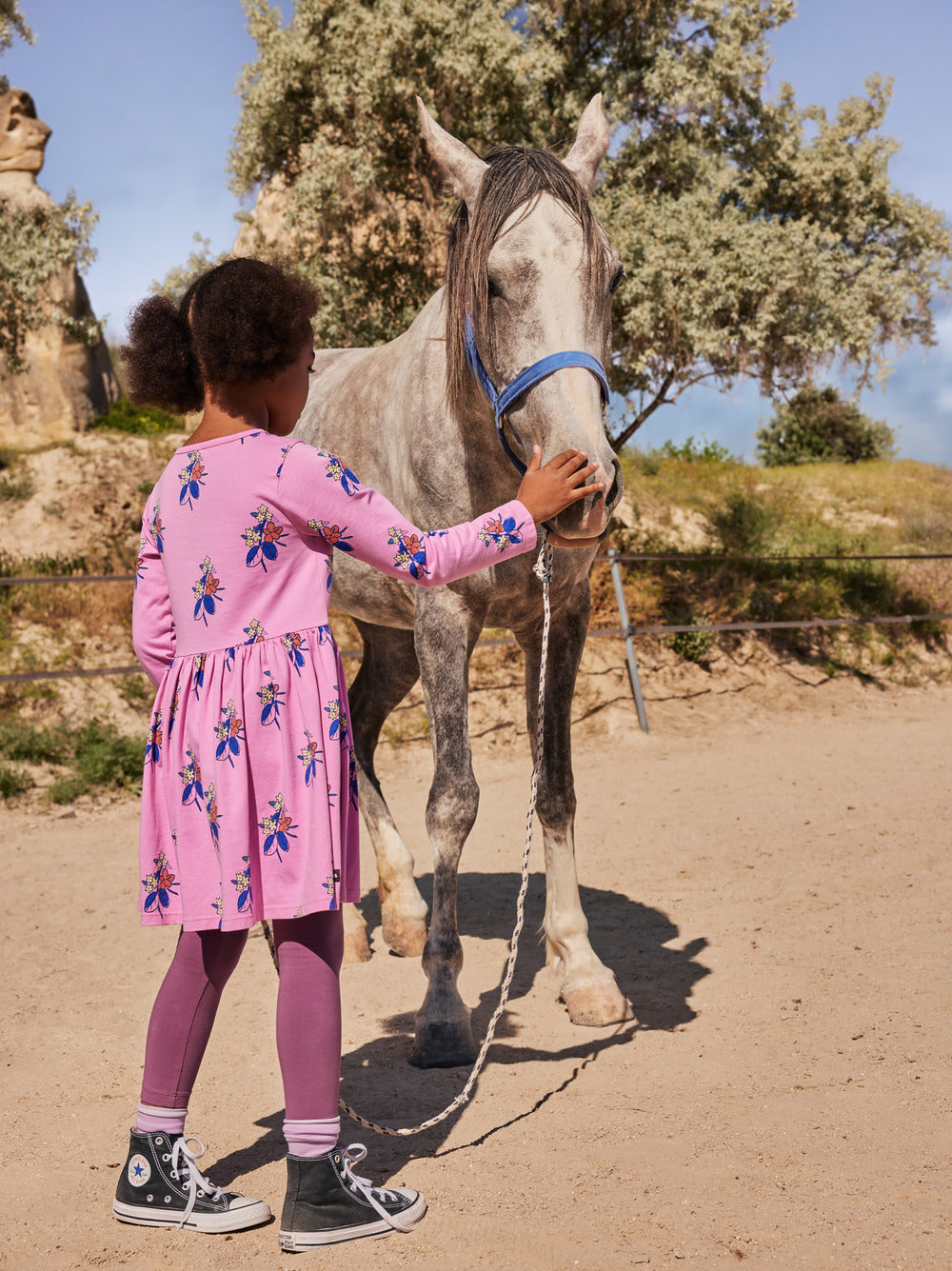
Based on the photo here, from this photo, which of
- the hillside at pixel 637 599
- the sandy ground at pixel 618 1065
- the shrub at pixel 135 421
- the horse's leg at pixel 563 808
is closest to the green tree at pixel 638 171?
the hillside at pixel 637 599

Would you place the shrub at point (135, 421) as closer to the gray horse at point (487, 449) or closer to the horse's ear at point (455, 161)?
the gray horse at point (487, 449)

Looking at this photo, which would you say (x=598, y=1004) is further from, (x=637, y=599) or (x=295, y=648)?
(x=637, y=599)

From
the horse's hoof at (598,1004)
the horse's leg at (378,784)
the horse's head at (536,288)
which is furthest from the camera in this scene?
the horse's leg at (378,784)

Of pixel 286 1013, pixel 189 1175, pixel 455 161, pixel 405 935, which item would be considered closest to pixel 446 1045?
pixel 189 1175

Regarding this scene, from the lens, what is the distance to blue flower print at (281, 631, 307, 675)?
1.90 meters

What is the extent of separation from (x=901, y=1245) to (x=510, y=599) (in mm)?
1832

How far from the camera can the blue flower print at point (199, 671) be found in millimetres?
1924

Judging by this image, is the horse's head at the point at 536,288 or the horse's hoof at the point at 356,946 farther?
the horse's hoof at the point at 356,946

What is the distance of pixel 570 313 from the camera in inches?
95.8

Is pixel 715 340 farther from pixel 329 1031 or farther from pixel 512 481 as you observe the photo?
pixel 329 1031


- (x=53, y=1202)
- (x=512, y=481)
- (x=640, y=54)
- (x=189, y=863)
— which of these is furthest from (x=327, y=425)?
(x=640, y=54)

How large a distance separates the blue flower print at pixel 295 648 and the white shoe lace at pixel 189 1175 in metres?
0.97

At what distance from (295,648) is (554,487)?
2.01ft

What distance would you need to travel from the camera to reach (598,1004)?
307cm
